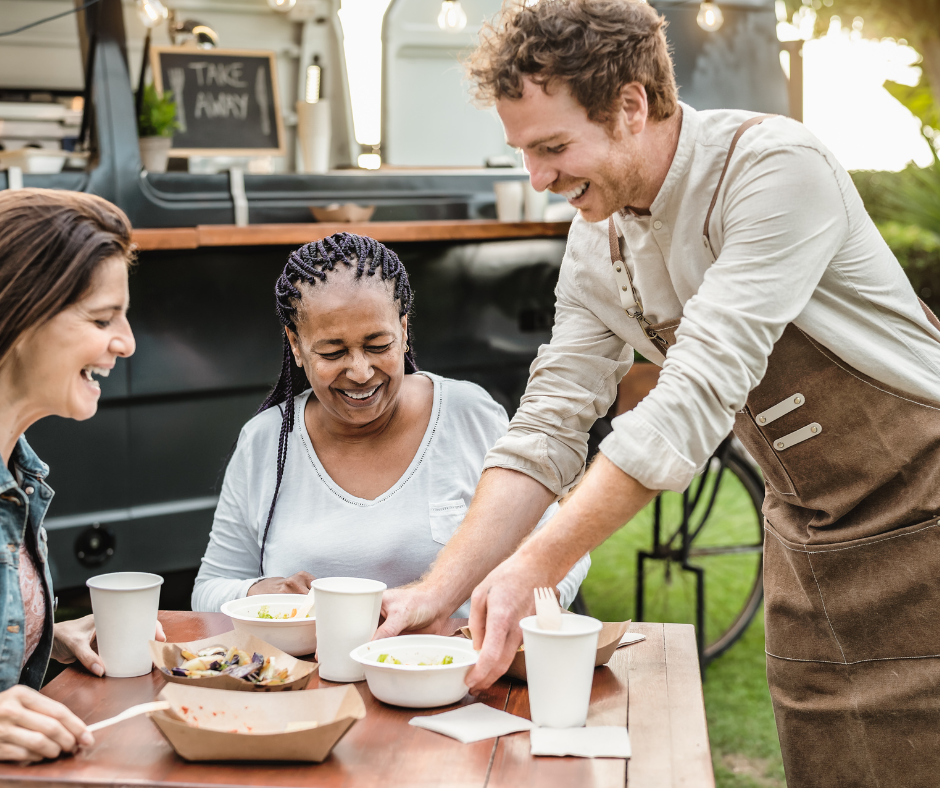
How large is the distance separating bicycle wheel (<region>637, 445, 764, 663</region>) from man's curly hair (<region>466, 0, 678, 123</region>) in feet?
8.17

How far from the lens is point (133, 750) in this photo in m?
1.37

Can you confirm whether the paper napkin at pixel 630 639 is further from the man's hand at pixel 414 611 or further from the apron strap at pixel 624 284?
the apron strap at pixel 624 284

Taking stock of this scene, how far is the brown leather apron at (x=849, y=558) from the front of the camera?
174cm

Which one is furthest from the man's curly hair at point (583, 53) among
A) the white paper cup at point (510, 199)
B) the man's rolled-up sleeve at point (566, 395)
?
the white paper cup at point (510, 199)

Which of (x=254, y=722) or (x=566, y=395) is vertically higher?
(x=566, y=395)

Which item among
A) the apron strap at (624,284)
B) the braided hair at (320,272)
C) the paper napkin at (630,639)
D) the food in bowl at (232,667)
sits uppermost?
the apron strap at (624,284)

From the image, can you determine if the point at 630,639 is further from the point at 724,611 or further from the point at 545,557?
the point at 724,611

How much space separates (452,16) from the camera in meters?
4.33

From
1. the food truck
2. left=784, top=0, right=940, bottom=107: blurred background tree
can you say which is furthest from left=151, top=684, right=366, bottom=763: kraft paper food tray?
left=784, top=0, right=940, bottom=107: blurred background tree

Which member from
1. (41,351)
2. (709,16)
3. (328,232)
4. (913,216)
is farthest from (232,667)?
(913,216)

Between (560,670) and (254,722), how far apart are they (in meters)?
0.41

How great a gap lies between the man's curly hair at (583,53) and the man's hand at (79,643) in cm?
107

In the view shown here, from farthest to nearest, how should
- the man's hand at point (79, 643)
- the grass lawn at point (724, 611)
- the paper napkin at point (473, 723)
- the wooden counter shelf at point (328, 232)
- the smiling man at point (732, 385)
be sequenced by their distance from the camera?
the grass lawn at point (724, 611), the wooden counter shelf at point (328, 232), the man's hand at point (79, 643), the smiling man at point (732, 385), the paper napkin at point (473, 723)

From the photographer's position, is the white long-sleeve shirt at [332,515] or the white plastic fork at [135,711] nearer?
the white plastic fork at [135,711]
